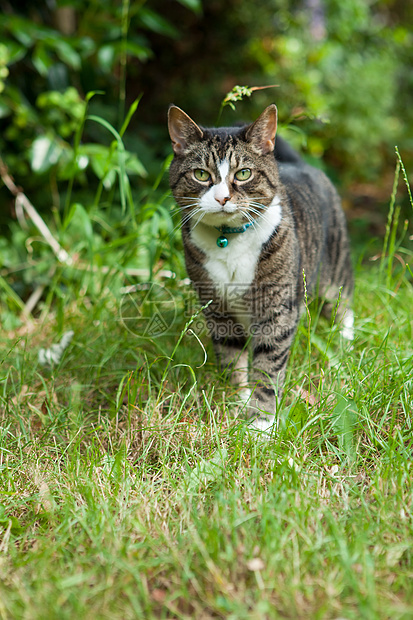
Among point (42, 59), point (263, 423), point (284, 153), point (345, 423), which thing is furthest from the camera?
point (42, 59)

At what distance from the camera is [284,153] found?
8.91ft

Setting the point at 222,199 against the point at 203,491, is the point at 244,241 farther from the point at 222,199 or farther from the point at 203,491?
the point at 203,491

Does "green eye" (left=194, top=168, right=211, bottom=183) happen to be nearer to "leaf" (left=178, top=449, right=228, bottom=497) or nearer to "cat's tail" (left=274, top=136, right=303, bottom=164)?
"cat's tail" (left=274, top=136, right=303, bottom=164)

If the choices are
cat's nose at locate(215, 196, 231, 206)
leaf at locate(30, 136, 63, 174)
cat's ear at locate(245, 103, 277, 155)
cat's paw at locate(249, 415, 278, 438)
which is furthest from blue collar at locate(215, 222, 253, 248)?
leaf at locate(30, 136, 63, 174)

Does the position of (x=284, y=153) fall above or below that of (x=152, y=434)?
above

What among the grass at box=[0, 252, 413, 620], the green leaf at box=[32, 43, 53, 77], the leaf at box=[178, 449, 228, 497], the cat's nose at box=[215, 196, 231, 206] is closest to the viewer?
the grass at box=[0, 252, 413, 620]

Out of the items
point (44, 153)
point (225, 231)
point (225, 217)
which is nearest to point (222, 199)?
point (225, 217)

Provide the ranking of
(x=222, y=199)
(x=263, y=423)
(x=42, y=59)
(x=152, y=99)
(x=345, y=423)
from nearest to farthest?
1. (x=345, y=423)
2. (x=222, y=199)
3. (x=263, y=423)
4. (x=42, y=59)
5. (x=152, y=99)

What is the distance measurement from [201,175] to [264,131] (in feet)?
0.99

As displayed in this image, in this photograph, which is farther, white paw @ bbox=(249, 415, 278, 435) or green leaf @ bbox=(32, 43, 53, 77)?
green leaf @ bbox=(32, 43, 53, 77)

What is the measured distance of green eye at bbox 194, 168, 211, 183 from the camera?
2.02 metres

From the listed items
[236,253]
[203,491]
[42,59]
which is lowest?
[203,491]

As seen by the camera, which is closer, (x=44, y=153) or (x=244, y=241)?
(x=244, y=241)

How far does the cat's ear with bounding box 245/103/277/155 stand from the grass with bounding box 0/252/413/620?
0.76 metres
